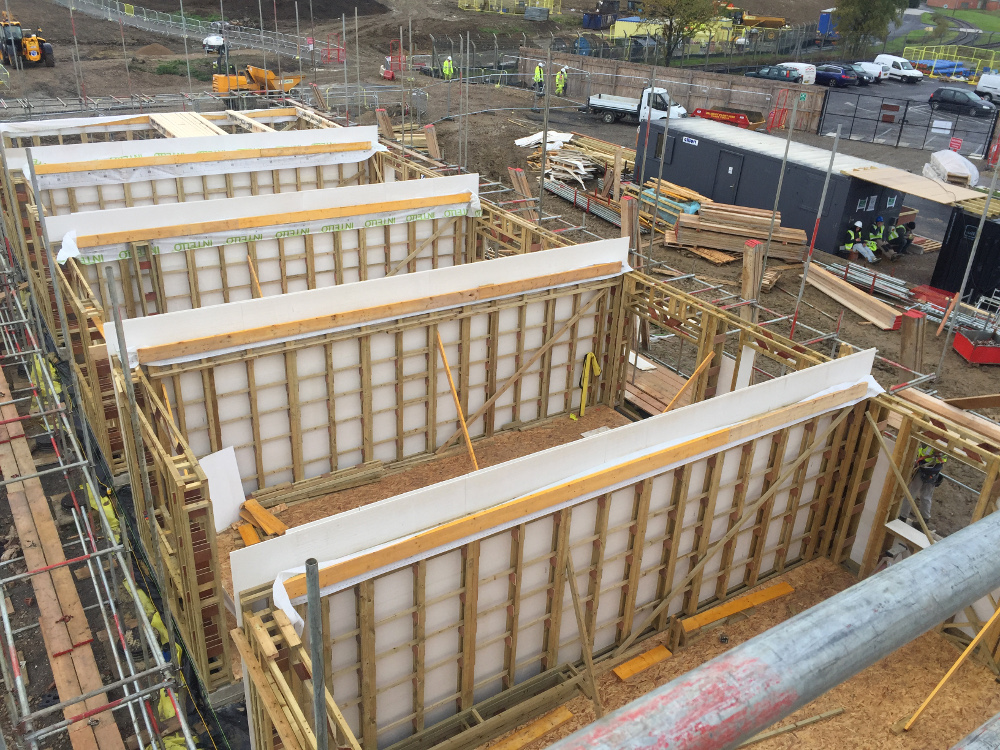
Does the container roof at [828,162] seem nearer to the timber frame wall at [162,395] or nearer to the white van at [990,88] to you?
the timber frame wall at [162,395]

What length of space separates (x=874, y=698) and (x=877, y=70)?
58624mm

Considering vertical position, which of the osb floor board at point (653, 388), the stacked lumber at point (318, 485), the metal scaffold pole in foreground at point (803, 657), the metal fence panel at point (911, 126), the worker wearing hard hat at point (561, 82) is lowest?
the stacked lumber at point (318, 485)

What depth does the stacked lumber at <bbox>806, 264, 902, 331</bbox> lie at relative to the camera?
2144cm

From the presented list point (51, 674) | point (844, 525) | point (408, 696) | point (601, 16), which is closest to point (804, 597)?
point (844, 525)

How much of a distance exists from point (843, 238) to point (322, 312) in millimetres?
19667

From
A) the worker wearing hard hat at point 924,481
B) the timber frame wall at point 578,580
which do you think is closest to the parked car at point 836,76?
the timber frame wall at point 578,580

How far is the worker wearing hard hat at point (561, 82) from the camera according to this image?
160 feet

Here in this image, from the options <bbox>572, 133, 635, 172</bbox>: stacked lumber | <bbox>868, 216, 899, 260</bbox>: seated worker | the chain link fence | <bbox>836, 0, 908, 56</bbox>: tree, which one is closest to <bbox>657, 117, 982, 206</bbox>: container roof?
<bbox>868, 216, 899, 260</bbox>: seated worker

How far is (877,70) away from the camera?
57.4 m

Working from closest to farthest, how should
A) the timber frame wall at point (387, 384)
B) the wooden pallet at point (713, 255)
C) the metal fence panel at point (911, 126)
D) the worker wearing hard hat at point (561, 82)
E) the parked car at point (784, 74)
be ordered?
the timber frame wall at point (387, 384)
the wooden pallet at point (713, 255)
the metal fence panel at point (911, 126)
the worker wearing hard hat at point (561, 82)
the parked car at point (784, 74)

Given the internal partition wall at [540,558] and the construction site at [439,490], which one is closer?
the construction site at [439,490]

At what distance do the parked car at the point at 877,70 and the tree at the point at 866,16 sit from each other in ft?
9.29

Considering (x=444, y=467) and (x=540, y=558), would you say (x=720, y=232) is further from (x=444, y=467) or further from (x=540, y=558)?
(x=540, y=558)

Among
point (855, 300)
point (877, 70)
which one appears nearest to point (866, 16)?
point (877, 70)
